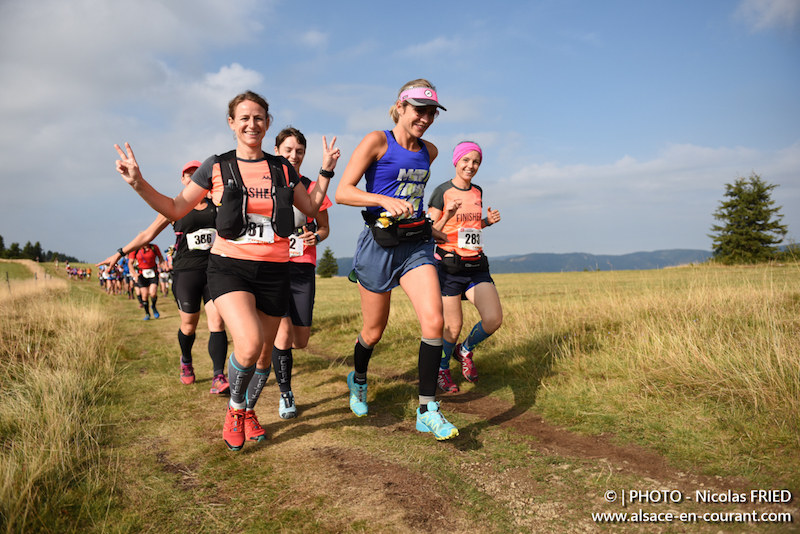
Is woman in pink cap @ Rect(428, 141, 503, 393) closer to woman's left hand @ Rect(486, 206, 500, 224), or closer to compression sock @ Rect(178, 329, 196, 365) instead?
woman's left hand @ Rect(486, 206, 500, 224)

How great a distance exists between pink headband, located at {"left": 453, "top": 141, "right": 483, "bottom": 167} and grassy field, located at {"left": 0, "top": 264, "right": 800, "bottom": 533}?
2.60 metres

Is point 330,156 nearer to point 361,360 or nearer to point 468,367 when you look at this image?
point 361,360

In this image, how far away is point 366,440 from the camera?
142 inches

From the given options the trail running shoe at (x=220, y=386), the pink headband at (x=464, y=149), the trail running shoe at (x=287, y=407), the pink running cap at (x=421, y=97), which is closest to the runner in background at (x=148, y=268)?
the trail running shoe at (x=220, y=386)

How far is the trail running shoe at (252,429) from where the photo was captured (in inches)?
142

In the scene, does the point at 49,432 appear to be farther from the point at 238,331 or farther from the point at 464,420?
the point at 464,420

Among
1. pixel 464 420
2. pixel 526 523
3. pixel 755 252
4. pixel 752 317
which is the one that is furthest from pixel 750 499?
pixel 755 252

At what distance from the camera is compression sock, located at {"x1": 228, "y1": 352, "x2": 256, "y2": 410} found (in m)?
3.41

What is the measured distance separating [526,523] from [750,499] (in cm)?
123

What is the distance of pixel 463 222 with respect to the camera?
5375 mm

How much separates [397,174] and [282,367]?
7.23 ft

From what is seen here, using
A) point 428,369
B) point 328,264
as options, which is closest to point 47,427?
point 428,369

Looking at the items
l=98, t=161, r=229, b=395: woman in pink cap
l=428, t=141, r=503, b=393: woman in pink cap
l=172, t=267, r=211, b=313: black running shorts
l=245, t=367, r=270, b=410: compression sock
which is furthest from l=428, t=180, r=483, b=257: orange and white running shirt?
l=172, t=267, r=211, b=313: black running shorts

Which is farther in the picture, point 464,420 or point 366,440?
point 464,420
